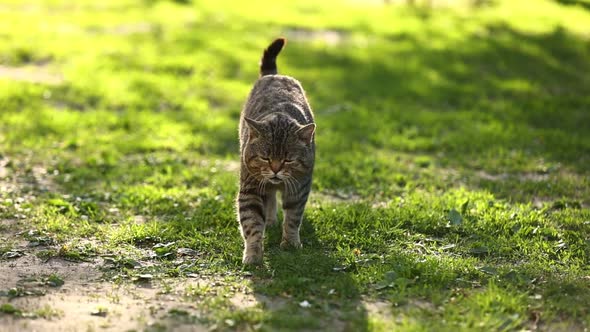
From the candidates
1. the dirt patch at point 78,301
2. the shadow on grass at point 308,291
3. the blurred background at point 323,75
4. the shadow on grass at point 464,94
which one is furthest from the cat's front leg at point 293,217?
the shadow on grass at point 464,94

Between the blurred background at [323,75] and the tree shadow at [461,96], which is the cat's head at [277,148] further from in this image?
the tree shadow at [461,96]

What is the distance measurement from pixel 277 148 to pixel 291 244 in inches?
33.4

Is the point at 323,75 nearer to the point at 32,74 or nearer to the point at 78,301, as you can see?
the point at 32,74

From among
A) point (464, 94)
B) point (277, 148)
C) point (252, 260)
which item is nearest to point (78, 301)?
point (252, 260)

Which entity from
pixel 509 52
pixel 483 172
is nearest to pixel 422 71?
pixel 509 52

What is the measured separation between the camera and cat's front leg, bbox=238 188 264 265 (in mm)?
5551

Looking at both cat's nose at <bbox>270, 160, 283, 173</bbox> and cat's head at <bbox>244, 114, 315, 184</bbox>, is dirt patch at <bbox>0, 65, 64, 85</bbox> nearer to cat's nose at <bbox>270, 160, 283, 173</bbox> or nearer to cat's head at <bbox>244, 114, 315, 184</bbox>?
cat's head at <bbox>244, 114, 315, 184</bbox>

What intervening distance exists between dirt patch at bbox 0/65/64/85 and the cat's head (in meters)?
7.08

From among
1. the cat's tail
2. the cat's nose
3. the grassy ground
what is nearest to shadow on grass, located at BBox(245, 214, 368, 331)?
the grassy ground

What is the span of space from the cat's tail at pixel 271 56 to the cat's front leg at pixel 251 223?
5.74 feet

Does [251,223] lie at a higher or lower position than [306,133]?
lower

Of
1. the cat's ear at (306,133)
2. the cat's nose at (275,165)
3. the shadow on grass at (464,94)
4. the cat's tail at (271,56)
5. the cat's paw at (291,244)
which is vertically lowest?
the cat's paw at (291,244)

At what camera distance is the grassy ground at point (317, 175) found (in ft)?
16.0

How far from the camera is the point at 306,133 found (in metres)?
5.70
